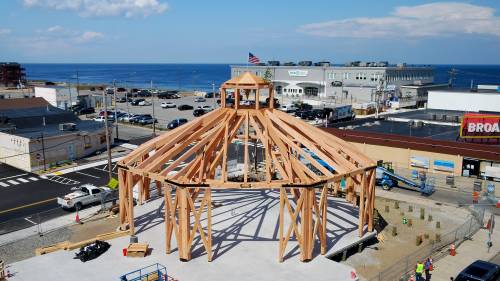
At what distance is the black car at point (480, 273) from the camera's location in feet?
67.4

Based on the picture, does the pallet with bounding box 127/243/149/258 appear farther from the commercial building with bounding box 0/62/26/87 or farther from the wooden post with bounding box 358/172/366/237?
the commercial building with bounding box 0/62/26/87

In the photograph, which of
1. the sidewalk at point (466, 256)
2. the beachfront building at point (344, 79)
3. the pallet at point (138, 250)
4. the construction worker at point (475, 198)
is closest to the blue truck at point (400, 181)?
the construction worker at point (475, 198)

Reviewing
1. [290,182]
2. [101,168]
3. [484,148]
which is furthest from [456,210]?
[101,168]

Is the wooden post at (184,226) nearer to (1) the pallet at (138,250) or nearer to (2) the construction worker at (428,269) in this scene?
(1) the pallet at (138,250)

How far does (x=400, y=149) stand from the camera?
43.6m

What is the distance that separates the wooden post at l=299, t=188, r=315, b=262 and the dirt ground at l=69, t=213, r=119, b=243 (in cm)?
1324

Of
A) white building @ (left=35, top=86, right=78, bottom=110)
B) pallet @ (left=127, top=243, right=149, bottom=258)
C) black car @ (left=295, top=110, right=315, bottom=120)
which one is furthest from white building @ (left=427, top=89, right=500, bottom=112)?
white building @ (left=35, top=86, right=78, bottom=110)

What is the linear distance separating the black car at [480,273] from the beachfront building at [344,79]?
6664 cm

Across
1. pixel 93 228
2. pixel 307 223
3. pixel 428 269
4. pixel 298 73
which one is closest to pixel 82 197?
pixel 93 228

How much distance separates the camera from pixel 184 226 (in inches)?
866

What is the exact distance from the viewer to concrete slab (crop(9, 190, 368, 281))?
68.2 ft

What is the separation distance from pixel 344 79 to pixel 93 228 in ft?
264

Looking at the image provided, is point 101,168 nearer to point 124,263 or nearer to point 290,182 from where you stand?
point 124,263

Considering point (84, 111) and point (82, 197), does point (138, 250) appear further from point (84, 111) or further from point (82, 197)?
point (84, 111)
